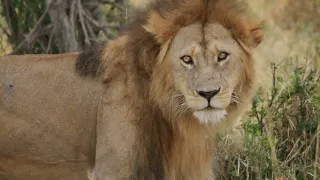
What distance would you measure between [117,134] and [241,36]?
1.03m

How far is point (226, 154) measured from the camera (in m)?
6.32

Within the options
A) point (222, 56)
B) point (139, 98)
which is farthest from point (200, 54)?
point (139, 98)

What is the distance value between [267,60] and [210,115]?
13.0 feet

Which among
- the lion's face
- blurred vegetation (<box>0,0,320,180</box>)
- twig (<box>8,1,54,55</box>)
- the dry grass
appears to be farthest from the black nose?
twig (<box>8,1,54,55</box>)

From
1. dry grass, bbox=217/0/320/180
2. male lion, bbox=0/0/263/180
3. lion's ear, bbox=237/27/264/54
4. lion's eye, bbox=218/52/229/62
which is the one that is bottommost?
dry grass, bbox=217/0/320/180

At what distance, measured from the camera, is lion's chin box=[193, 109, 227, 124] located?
454 centimetres

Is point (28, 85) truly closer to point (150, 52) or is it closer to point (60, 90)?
point (60, 90)

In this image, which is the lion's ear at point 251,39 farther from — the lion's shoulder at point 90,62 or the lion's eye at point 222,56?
the lion's shoulder at point 90,62

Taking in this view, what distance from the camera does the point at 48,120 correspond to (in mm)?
5203

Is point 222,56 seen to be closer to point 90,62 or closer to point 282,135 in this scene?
point 90,62

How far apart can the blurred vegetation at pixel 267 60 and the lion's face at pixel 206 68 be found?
742mm

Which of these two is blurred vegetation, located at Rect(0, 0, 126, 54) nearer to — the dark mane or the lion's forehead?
the dark mane

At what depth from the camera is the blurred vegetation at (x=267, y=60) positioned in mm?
6129

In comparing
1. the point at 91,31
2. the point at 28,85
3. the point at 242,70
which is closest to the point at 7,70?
the point at 28,85
